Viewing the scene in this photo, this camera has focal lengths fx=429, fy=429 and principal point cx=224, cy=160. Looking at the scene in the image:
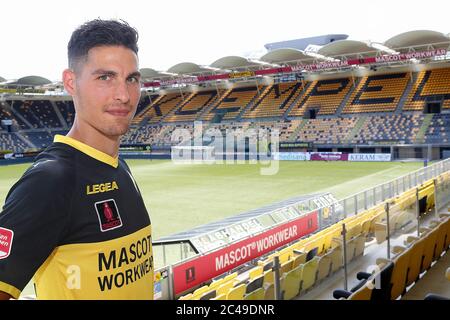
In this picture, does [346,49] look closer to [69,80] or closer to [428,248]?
[428,248]

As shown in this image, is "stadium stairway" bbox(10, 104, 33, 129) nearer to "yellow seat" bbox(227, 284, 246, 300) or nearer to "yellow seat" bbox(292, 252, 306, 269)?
"yellow seat" bbox(292, 252, 306, 269)

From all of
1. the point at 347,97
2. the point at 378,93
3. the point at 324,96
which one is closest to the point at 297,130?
the point at 324,96

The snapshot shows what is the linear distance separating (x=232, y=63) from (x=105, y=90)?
40.8 metres

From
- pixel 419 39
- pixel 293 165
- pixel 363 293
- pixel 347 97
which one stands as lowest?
pixel 293 165

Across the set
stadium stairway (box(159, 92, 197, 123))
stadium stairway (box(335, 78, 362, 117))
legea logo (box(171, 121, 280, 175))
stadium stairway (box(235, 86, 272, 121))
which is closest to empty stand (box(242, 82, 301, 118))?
stadium stairway (box(235, 86, 272, 121))

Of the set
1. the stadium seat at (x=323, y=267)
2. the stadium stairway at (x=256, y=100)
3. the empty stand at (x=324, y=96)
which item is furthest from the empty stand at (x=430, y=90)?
the stadium seat at (x=323, y=267)

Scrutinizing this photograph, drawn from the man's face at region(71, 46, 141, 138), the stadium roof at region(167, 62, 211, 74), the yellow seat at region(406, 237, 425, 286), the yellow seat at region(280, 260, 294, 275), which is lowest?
the yellow seat at region(280, 260, 294, 275)

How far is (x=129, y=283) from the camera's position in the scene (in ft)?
5.04

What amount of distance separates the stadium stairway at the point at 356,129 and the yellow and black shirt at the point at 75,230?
36.0m

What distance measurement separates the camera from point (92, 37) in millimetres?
1470

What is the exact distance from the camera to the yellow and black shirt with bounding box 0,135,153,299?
4.06 ft

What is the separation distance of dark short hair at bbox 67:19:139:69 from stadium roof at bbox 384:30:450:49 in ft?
111
